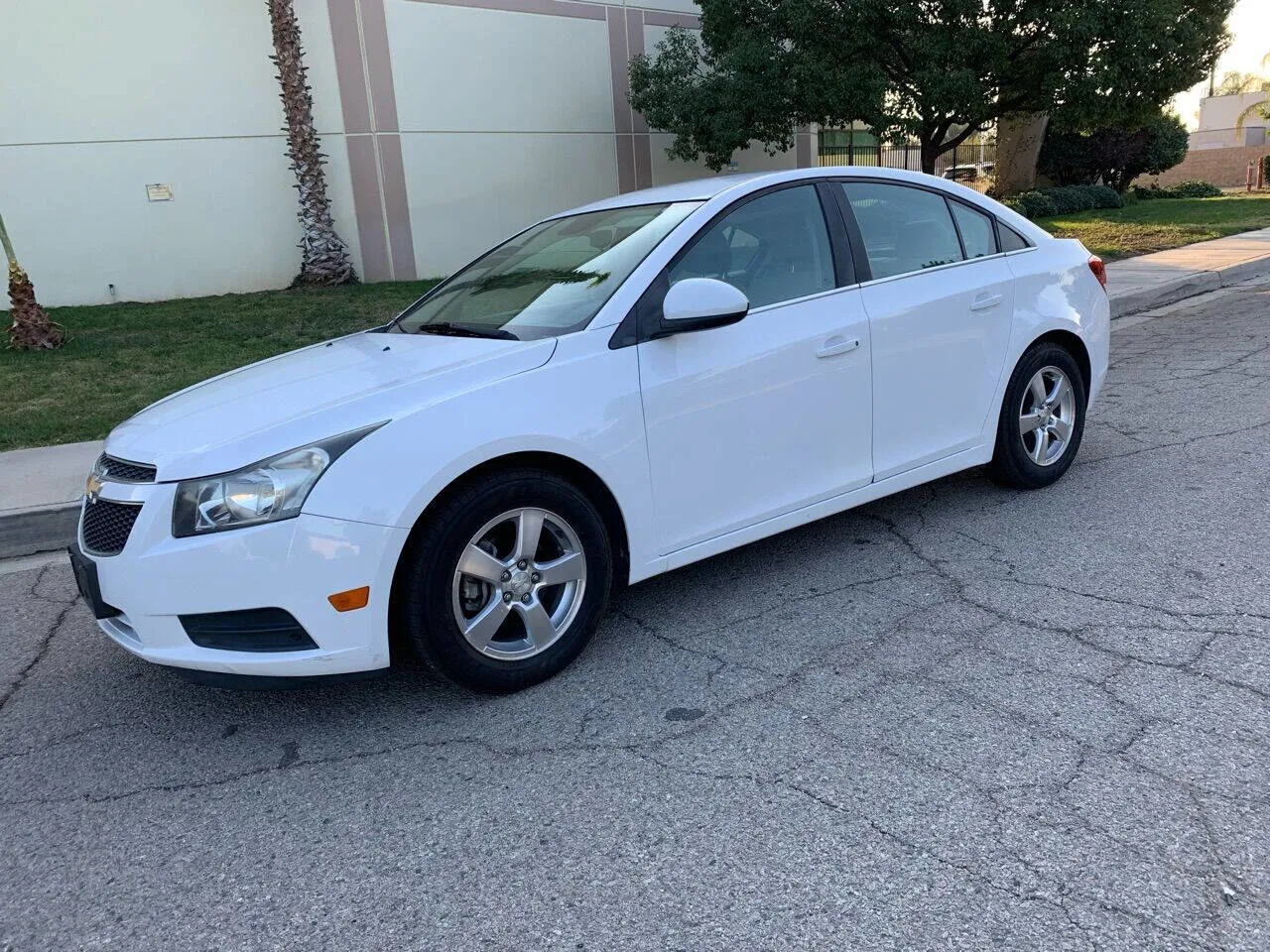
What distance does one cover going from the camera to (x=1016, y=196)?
23.6 metres

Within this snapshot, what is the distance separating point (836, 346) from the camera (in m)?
4.16

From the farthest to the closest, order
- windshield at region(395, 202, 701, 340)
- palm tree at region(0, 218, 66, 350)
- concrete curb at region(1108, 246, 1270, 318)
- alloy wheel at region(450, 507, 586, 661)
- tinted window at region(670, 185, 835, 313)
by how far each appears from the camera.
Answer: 1. concrete curb at region(1108, 246, 1270, 318)
2. palm tree at region(0, 218, 66, 350)
3. tinted window at region(670, 185, 835, 313)
4. windshield at region(395, 202, 701, 340)
5. alloy wheel at region(450, 507, 586, 661)

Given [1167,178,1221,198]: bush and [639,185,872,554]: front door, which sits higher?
[639,185,872,554]: front door

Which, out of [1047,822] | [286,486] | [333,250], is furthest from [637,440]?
[333,250]

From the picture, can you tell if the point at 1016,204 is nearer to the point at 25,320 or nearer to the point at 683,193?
the point at 25,320

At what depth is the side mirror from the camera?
361cm

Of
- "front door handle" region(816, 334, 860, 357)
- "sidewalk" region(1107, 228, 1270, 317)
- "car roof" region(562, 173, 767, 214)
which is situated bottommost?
"sidewalk" region(1107, 228, 1270, 317)

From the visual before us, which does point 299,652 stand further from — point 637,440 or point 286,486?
point 637,440

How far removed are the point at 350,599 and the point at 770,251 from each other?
2.21m

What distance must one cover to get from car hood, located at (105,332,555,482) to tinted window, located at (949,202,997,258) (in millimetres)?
2380

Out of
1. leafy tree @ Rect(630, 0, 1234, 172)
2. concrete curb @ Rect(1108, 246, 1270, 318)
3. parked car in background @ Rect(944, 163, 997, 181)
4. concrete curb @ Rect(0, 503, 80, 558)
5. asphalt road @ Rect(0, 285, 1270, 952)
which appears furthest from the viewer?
parked car in background @ Rect(944, 163, 997, 181)

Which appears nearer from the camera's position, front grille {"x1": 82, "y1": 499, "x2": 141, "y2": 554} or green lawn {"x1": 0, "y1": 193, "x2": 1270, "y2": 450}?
front grille {"x1": 82, "y1": 499, "x2": 141, "y2": 554}

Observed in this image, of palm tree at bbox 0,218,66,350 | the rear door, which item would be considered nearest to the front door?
the rear door

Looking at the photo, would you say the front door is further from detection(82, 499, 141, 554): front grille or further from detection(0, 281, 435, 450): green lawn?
detection(0, 281, 435, 450): green lawn
